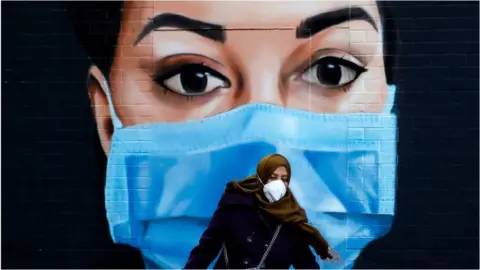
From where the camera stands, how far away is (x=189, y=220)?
5367mm

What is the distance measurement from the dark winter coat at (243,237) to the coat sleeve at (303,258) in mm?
45

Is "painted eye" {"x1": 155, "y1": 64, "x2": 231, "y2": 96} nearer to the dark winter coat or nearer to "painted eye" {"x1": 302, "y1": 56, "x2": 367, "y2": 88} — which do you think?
"painted eye" {"x1": 302, "y1": 56, "x2": 367, "y2": 88}

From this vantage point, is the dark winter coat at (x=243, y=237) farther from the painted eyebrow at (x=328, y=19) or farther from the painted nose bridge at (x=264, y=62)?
the painted eyebrow at (x=328, y=19)

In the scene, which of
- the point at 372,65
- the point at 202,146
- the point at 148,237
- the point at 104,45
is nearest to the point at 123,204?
the point at 148,237

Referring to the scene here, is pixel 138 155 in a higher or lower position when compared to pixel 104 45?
lower

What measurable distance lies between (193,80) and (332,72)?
3.51ft

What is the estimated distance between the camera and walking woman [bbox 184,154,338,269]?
357cm

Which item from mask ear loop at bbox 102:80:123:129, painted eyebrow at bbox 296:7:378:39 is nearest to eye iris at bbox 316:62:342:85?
painted eyebrow at bbox 296:7:378:39

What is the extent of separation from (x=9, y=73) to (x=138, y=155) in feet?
4.03

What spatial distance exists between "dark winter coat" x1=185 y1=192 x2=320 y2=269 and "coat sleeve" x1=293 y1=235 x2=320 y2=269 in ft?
0.15

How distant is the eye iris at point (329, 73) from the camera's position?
5.33 metres

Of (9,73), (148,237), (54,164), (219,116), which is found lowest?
(148,237)

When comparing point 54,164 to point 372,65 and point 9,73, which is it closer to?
point 9,73

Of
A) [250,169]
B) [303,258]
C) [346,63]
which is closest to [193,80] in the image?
[250,169]
